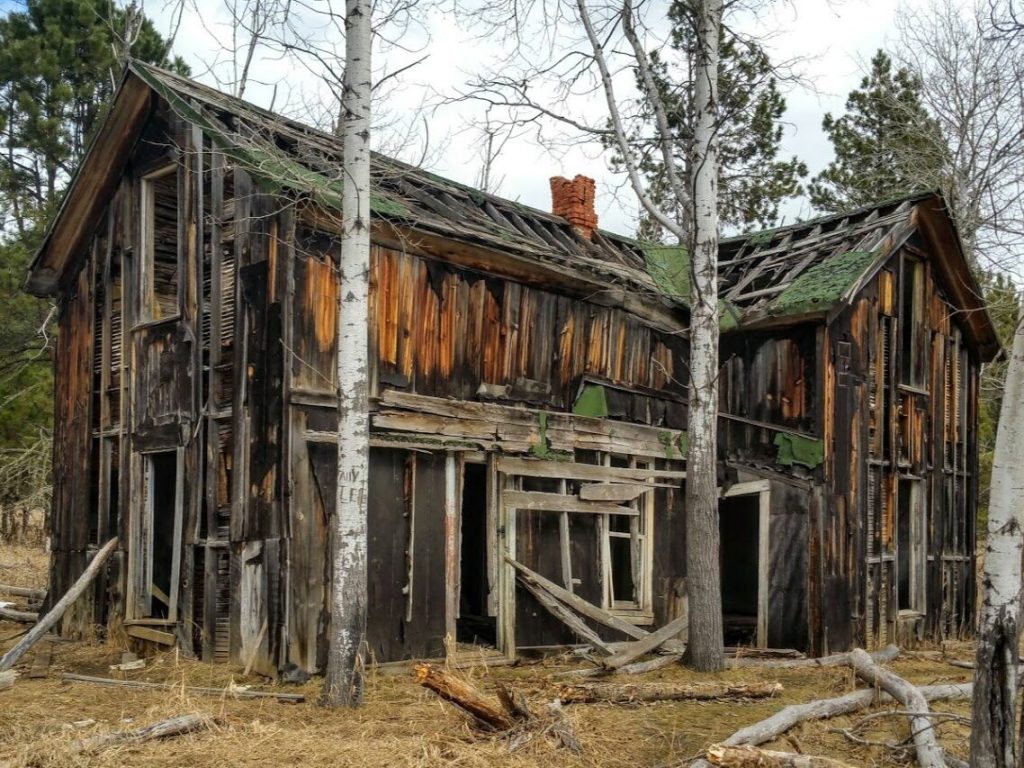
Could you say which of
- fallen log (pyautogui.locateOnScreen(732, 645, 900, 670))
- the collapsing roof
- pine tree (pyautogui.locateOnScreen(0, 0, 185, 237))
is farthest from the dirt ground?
pine tree (pyautogui.locateOnScreen(0, 0, 185, 237))

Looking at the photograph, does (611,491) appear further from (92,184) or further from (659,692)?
(92,184)

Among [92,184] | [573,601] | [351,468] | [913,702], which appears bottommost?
[913,702]

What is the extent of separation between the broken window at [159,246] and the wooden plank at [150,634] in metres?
3.75

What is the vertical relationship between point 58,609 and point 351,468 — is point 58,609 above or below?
below

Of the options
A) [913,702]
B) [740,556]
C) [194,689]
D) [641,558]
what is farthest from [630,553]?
[194,689]

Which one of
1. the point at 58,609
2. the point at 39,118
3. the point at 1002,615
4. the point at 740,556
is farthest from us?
the point at 39,118

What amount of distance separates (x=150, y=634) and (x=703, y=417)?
691 cm

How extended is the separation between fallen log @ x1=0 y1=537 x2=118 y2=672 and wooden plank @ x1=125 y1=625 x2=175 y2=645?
768 millimetres

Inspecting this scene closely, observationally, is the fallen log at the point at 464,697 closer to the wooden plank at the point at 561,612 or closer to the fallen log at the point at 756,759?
the fallen log at the point at 756,759

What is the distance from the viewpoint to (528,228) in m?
15.7

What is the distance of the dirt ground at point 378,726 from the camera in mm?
7641

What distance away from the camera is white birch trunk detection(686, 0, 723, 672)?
12.1 meters

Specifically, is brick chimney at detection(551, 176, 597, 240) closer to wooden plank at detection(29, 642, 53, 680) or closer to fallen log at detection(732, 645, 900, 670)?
fallen log at detection(732, 645, 900, 670)

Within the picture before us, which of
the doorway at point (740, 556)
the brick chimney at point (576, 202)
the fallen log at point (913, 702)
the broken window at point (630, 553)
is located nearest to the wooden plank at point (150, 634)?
the broken window at point (630, 553)
